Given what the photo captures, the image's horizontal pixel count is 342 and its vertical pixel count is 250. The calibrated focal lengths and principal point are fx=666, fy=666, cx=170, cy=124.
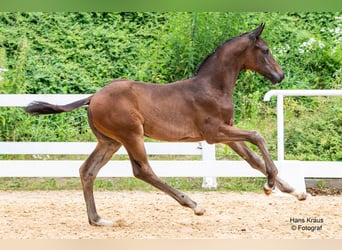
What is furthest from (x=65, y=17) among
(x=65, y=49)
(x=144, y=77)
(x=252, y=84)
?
(x=252, y=84)

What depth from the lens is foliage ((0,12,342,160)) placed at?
9.19m

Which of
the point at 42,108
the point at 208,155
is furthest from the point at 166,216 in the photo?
the point at 208,155

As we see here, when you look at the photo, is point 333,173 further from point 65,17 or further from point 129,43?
point 65,17

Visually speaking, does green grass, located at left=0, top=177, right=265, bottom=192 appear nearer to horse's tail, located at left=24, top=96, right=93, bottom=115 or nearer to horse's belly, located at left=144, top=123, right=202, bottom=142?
horse's belly, located at left=144, top=123, right=202, bottom=142

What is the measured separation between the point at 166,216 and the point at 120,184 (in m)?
2.31

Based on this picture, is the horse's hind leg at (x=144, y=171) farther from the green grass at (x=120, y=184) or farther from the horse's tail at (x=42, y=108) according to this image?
the green grass at (x=120, y=184)

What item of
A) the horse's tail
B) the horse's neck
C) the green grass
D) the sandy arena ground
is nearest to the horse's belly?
the horse's neck

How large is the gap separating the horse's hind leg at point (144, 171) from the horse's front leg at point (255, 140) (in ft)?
1.79

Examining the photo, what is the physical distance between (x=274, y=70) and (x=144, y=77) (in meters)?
4.21

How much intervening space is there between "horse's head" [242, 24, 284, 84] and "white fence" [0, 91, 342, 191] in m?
1.41

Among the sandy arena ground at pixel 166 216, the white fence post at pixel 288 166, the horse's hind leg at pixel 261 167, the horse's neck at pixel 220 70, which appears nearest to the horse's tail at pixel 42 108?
the sandy arena ground at pixel 166 216

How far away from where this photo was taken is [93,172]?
559cm

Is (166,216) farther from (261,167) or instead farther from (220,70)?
(220,70)

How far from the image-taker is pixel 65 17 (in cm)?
1094
